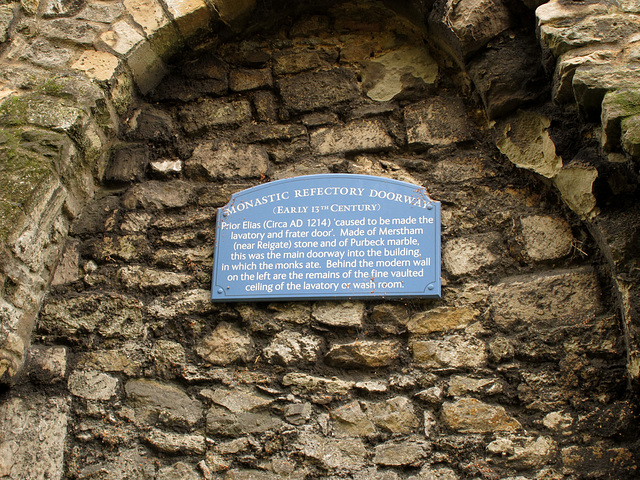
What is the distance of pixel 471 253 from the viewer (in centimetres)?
245

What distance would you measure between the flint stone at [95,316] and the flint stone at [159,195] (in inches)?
19.3

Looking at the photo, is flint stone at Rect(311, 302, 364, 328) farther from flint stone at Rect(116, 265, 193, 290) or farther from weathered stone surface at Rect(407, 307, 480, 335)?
flint stone at Rect(116, 265, 193, 290)

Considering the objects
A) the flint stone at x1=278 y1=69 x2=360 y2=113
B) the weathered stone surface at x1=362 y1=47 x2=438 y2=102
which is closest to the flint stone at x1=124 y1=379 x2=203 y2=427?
the flint stone at x1=278 y1=69 x2=360 y2=113

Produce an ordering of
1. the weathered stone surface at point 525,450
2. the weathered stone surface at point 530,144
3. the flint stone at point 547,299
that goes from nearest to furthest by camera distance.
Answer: the weathered stone surface at point 525,450, the flint stone at point 547,299, the weathered stone surface at point 530,144

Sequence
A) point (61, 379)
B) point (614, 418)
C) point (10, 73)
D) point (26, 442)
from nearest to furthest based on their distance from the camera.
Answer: point (614, 418)
point (26, 442)
point (61, 379)
point (10, 73)

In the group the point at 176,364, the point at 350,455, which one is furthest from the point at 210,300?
the point at 350,455

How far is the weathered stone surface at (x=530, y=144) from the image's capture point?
8.16ft

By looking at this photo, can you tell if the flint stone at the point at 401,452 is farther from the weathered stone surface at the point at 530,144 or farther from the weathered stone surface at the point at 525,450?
the weathered stone surface at the point at 530,144

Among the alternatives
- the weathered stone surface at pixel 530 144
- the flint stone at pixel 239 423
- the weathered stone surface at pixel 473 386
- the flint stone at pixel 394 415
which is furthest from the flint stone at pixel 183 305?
the weathered stone surface at pixel 530 144

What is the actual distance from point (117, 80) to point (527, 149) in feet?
6.68

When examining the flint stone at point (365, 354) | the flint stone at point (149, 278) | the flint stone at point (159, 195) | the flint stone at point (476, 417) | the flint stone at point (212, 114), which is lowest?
the flint stone at point (476, 417)

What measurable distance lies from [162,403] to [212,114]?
1524mm

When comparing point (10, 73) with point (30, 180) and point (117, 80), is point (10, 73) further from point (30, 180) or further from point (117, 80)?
point (30, 180)

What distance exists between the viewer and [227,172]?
9.24 ft
